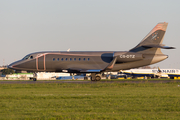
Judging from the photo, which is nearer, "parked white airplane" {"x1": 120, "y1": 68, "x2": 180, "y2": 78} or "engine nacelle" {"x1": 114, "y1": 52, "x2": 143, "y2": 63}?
"engine nacelle" {"x1": 114, "y1": 52, "x2": 143, "y2": 63}

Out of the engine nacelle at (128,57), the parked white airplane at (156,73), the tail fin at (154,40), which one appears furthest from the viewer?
the parked white airplane at (156,73)

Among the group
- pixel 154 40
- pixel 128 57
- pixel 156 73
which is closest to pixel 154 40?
pixel 154 40

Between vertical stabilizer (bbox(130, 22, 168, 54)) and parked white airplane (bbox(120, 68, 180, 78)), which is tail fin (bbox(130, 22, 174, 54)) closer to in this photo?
vertical stabilizer (bbox(130, 22, 168, 54))

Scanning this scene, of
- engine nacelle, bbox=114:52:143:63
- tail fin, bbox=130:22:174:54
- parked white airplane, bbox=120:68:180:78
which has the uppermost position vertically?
tail fin, bbox=130:22:174:54

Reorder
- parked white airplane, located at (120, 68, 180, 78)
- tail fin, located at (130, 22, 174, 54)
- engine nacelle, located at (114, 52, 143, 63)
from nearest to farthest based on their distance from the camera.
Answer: engine nacelle, located at (114, 52, 143, 63) < tail fin, located at (130, 22, 174, 54) < parked white airplane, located at (120, 68, 180, 78)

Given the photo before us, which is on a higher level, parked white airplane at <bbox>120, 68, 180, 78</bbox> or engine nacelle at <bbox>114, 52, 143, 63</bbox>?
engine nacelle at <bbox>114, 52, 143, 63</bbox>

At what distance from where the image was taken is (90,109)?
10.6m

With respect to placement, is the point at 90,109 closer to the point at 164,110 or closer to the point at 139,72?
the point at 164,110

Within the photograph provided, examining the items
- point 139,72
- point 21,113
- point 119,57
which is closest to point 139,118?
point 21,113

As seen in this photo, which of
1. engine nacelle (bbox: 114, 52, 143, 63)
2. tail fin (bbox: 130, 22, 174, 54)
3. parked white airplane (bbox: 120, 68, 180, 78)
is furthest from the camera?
parked white airplane (bbox: 120, 68, 180, 78)

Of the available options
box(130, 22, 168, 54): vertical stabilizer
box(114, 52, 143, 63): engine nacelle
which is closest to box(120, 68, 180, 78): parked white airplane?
box(130, 22, 168, 54): vertical stabilizer

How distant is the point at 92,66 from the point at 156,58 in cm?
Result: 863

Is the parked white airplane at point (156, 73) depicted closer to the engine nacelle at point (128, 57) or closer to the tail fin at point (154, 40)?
the tail fin at point (154, 40)

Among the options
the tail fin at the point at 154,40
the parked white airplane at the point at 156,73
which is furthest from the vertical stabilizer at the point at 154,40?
the parked white airplane at the point at 156,73
